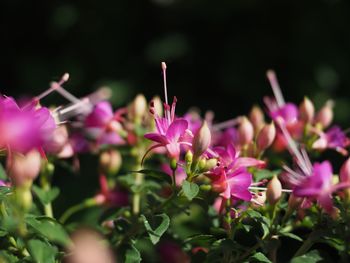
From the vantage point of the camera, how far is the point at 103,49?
102 inches

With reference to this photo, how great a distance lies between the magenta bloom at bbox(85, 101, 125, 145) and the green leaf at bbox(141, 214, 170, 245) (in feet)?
1.03

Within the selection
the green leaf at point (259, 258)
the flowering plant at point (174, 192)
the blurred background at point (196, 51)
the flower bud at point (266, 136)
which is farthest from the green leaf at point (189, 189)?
the blurred background at point (196, 51)

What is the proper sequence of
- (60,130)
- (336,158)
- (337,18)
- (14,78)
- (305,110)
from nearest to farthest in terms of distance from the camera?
1. (60,130)
2. (305,110)
3. (336,158)
4. (337,18)
5. (14,78)

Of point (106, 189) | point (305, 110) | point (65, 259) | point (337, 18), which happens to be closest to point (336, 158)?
point (337, 18)

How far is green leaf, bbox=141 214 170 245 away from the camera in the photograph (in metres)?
0.75

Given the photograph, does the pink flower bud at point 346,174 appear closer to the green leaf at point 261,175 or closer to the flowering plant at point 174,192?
the flowering plant at point 174,192

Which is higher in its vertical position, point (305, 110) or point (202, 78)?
point (305, 110)

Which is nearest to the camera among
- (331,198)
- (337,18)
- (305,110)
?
(331,198)

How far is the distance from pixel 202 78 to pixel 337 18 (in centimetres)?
56

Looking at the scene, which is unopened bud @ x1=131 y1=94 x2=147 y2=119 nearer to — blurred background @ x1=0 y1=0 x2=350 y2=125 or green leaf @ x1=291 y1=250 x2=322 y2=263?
green leaf @ x1=291 y1=250 x2=322 y2=263

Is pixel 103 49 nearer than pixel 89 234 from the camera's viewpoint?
No

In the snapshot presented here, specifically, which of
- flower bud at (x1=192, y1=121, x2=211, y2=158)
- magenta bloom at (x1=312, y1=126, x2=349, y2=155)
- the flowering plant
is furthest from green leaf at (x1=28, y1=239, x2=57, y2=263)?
magenta bloom at (x1=312, y1=126, x2=349, y2=155)

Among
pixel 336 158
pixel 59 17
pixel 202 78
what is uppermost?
pixel 59 17

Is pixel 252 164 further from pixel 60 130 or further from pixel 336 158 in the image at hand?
pixel 336 158
